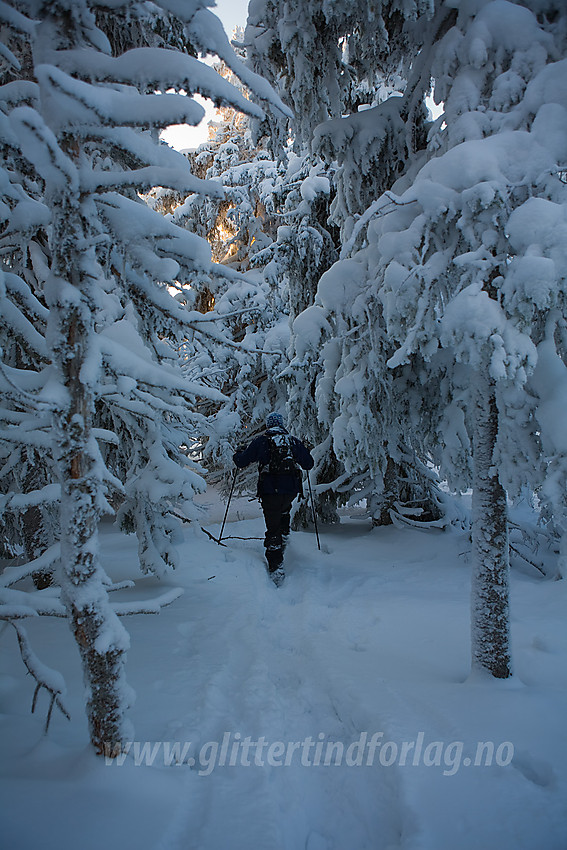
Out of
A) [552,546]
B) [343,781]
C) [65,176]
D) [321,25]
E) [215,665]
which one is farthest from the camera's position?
[552,546]

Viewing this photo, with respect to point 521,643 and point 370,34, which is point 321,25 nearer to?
point 370,34

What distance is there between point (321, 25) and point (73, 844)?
791 centimetres

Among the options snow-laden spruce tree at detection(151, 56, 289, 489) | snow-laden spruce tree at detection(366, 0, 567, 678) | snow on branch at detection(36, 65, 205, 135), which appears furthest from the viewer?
snow-laden spruce tree at detection(151, 56, 289, 489)

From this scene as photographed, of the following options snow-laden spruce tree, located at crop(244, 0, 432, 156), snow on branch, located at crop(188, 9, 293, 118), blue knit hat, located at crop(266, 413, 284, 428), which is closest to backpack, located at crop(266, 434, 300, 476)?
blue knit hat, located at crop(266, 413, 284, 428)

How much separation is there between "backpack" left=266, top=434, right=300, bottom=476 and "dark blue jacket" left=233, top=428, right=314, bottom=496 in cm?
5

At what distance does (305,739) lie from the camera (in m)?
3.24

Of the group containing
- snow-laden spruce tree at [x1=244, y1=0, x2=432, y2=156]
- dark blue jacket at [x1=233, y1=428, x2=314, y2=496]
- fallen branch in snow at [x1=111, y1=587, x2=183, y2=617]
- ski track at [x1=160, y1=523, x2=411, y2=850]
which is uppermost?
snow-laden spruce tree at [x1=244, y1=0, x2=432, y2=156]

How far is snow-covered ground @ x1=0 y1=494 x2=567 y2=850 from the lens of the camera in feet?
7.67

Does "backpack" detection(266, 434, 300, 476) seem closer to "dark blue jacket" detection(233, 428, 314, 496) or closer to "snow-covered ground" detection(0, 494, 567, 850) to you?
"dark blue jacket" detection(233, 428, 314, 496)

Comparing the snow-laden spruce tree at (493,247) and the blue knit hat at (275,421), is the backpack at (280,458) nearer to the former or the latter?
the blue knit hat at (275,421)

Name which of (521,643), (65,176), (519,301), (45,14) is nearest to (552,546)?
(521,643)

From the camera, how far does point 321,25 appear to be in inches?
221

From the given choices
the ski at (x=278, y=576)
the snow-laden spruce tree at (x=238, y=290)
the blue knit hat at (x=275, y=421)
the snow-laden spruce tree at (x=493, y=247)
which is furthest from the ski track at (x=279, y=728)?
the snow-laden spruce tree at (x=238, y=290)

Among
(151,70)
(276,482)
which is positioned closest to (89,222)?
(151,70)
